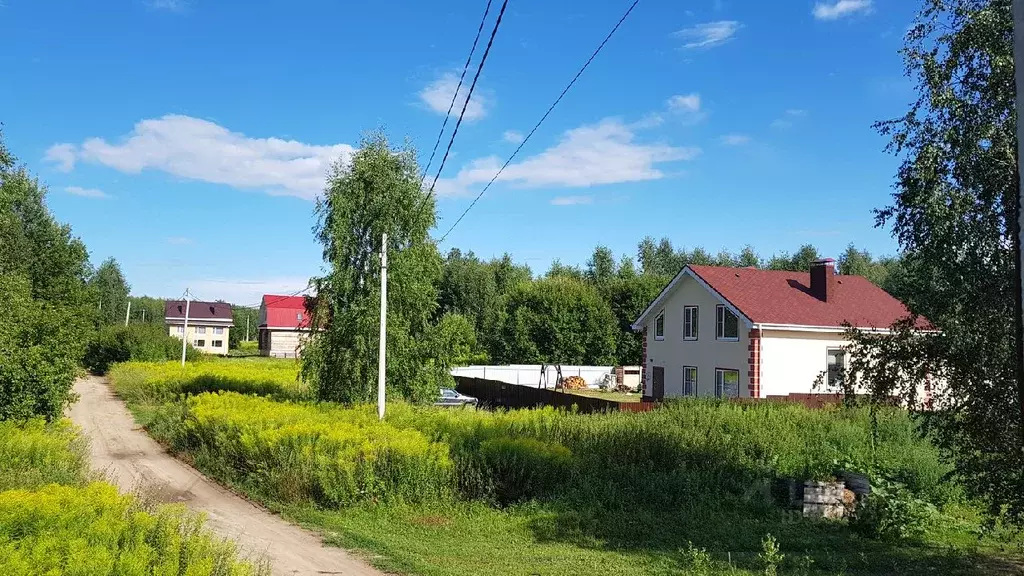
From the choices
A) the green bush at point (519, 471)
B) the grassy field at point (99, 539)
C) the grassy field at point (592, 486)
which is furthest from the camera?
the green bush at point (519, 471)

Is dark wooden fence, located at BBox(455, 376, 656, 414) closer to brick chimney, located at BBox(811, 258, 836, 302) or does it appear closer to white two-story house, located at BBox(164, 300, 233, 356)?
brick chimney, located at BBox(811, 258, 836, 302)

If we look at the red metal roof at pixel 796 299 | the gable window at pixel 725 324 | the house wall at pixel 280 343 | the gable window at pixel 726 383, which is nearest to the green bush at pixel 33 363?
the gable window at pixel 726 383

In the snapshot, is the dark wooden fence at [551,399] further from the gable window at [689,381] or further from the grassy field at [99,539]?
the grassy field at [99,539]

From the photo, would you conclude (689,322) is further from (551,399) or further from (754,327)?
(551,399)

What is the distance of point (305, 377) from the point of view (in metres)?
21.0

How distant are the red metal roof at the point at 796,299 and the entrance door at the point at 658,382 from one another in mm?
4876

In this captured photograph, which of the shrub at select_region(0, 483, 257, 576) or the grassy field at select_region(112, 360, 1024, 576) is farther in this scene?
the grassy field at select_region(112, 360, 1024, 576)

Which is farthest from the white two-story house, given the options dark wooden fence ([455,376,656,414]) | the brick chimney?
the brick chimney

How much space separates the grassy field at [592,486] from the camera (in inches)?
364

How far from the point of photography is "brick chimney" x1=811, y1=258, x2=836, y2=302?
28.4 metres

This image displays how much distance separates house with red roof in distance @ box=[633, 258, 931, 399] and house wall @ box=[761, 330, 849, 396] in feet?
0.12

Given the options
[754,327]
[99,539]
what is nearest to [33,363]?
[99,539]

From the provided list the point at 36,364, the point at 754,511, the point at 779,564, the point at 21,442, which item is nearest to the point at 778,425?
the point at 754,511

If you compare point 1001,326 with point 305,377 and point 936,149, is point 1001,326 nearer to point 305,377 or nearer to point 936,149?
point 936,149
